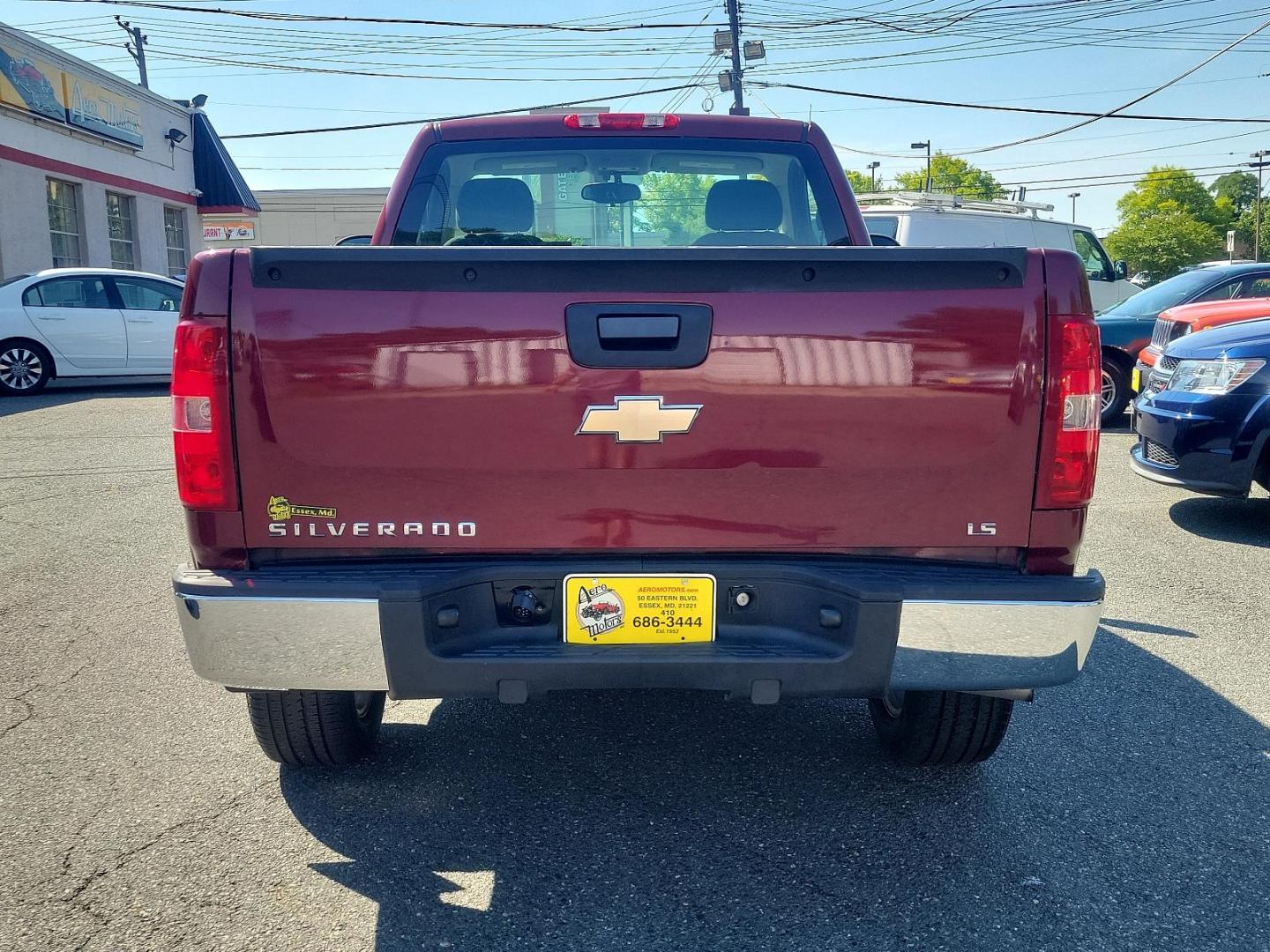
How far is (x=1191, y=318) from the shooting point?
9445 mm

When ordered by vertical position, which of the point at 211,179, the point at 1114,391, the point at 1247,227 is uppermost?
the point at 1247,227

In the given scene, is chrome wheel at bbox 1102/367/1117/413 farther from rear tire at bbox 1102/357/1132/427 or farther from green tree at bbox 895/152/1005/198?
green tree at bbox 895/152/1005/198

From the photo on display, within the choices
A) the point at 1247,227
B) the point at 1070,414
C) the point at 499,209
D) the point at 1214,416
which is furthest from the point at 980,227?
the point at 1247,227

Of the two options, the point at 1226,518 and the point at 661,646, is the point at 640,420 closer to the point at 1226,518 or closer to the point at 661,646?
the point at 661,646

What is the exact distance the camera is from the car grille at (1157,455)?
686 cm

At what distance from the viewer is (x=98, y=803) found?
326cm

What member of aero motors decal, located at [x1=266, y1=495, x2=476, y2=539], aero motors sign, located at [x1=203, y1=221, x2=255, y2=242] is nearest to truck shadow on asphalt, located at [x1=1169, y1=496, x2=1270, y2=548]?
aero motors decal, located at [x1=266, y1=495, x2=476, y2=539]

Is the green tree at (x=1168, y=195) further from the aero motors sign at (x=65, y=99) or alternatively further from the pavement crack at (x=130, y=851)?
the pavement crack at (x=130, y=851)

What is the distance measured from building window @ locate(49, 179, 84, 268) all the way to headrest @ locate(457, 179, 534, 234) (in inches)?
744

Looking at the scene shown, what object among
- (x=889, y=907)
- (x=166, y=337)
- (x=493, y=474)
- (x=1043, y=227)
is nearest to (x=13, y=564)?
(x=493, y=474)

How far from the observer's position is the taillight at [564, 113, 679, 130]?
13.6 feet

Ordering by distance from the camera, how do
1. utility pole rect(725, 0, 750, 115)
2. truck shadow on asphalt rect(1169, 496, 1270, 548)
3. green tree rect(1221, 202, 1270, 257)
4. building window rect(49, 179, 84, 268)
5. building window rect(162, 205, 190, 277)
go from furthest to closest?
1. green tree rect(1221, 202, 1270, 257)
2. utility pole rect(725, 0, 750, 115)
3. building window rect(162, 205, 190, 277)
4. building window rect(49, 179, 84, 268)
5. truck shadow on asphalt rect(1169, 496, 1270, 548)

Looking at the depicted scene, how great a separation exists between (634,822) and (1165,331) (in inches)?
338

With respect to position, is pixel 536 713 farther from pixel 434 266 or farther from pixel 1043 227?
pixel 1043 227
